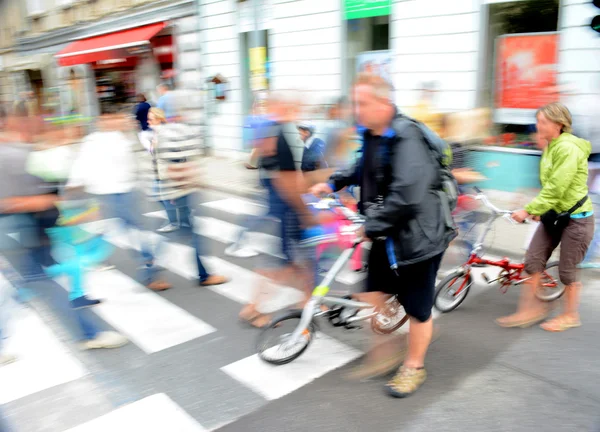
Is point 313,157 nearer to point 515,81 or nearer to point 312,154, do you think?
point 312,154

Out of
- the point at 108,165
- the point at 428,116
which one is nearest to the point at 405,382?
the point at 108,165

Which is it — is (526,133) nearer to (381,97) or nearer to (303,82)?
(303,82)

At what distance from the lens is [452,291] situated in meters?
4.62

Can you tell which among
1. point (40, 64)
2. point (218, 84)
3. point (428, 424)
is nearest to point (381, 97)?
point (428, 424)

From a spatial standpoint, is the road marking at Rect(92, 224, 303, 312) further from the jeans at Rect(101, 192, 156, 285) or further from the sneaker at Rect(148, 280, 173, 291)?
the sneaker at Rect(148, 280, 173, 291)

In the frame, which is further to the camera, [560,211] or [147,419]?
[560,211]

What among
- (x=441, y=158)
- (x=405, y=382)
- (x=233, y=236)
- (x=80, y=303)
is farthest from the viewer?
(x=233, y=236)

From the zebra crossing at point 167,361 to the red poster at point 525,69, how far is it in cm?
470

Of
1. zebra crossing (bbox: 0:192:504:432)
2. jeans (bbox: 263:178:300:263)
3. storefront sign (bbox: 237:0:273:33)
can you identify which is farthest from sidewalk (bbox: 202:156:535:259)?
storefront sign (bbox: 237:0:273:33)

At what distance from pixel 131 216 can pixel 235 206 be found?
12.0 ft

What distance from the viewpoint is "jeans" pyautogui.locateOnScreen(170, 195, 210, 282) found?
5328 millimetres

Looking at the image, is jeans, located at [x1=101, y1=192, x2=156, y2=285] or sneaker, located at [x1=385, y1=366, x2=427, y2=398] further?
jeans, located at [x1=101, y1=192, x2=156, y2=285]

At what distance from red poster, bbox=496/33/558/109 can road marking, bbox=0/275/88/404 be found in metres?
7.10

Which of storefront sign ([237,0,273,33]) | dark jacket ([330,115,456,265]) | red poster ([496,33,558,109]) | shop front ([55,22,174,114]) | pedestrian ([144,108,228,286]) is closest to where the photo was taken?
dark jacket ([330,115,456,265])
